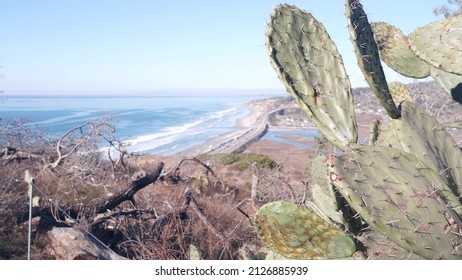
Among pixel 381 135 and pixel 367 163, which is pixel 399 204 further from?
pixel 381 135

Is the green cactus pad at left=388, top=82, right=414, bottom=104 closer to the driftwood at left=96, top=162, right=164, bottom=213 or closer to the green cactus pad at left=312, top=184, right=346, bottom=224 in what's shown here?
the green cactus pad at left=312, top=184, right=346, bottom=224

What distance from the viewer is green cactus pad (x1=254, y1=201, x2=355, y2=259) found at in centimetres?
172

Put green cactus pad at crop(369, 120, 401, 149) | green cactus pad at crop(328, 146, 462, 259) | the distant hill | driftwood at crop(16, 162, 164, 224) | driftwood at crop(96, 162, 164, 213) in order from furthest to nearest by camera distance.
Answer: the distant hill, driftwood at crop(96, 162, 164, 213), driftwood at crop(16, 162, 164, 224), green cactus pad at crop(369, 120, 401, 149), green cactus pad at crop(328, 146, 462, 259)

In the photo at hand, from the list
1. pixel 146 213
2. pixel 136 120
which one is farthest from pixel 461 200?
pixel 136 120

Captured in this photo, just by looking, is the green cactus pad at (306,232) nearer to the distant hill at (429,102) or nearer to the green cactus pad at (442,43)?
the green cactus pad at (442,43)

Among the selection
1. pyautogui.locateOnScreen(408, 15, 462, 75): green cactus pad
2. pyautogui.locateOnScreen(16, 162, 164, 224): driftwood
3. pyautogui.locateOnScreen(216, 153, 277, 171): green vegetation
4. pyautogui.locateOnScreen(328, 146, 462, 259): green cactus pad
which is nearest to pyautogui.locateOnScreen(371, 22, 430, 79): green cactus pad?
pyautogui.locateOnScreen(408, 15, 462, 75): green cactus pad

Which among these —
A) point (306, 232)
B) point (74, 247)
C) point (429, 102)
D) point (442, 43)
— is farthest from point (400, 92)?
point (429, 102)

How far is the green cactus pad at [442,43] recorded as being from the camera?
215 cm

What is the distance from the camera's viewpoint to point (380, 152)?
5.11 feet

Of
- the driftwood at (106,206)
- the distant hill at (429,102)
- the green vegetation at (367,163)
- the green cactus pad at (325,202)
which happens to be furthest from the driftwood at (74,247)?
the distant hill at (429,102)

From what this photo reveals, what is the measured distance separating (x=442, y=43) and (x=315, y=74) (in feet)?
2.38

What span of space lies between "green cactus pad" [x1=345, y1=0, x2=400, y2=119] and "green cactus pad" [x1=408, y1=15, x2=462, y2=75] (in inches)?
20.5

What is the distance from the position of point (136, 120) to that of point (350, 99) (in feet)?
150

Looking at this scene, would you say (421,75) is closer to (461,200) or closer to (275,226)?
(461,200)
